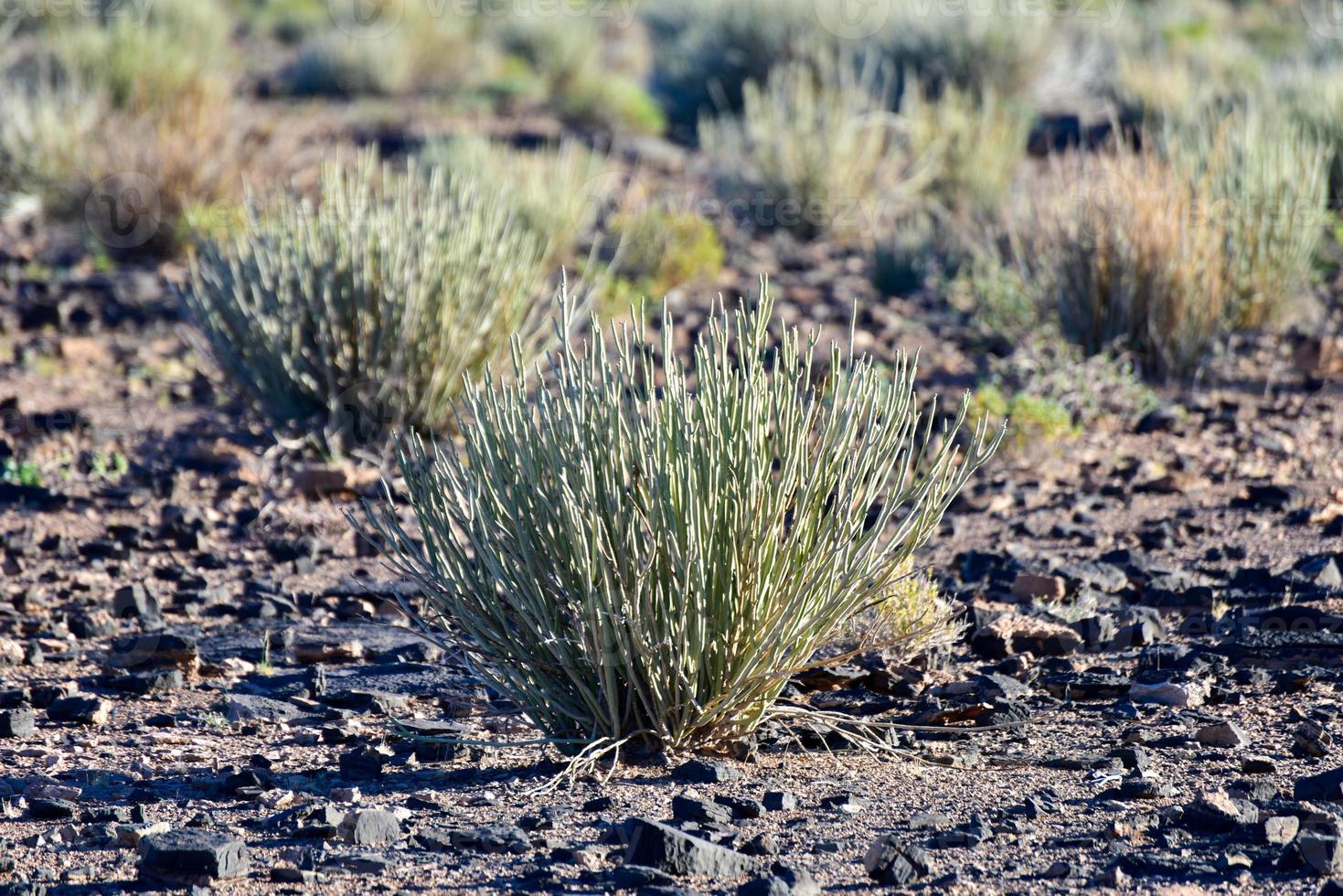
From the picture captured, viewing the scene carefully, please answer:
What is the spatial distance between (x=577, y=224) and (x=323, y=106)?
21.1 feet

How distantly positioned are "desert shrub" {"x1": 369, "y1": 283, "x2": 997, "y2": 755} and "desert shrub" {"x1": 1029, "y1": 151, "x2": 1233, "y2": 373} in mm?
4165

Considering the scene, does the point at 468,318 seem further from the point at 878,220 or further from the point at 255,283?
the point at 878,220

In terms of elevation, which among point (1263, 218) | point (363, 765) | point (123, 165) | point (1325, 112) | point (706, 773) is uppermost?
point (1325, 112)

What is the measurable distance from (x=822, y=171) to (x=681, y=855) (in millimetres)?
8356

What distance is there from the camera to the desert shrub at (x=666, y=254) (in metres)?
9.34

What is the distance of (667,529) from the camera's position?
3.28m

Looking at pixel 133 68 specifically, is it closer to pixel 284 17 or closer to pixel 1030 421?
pixel 1030 421

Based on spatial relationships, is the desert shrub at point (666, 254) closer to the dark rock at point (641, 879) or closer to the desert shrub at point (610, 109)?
the desert shrub at point (610, 109)

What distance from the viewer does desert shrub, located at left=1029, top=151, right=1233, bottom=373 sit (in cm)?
728

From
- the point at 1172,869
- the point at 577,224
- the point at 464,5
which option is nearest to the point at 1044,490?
the point at 1172,869

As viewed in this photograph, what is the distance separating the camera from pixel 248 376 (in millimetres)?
6676

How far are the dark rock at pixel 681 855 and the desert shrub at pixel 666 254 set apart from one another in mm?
6404

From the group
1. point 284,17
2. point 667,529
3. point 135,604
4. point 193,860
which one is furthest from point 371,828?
point 284,17

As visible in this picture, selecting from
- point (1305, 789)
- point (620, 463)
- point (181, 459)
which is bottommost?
point (181, 459)
